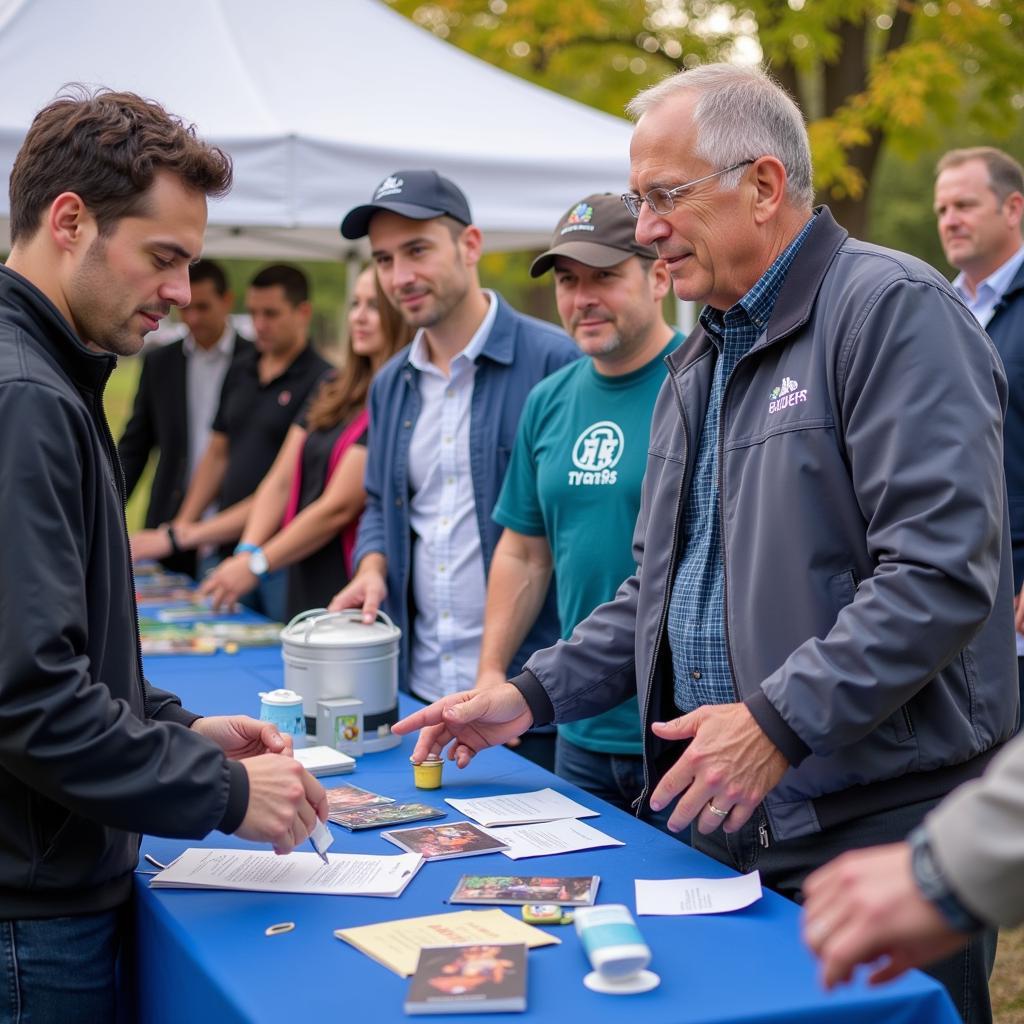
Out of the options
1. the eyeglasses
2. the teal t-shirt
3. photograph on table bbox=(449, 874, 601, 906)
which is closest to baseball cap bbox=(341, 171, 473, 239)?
the teal t-shirt

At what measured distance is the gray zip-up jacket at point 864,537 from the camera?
180 centimetres

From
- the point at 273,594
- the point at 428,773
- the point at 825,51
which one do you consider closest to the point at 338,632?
the point at 428,773

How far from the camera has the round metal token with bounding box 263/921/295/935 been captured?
1.75m

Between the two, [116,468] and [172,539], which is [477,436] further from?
[172,539]

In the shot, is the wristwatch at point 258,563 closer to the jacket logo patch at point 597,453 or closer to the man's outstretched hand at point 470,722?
the jacket logo patch at point 597,453

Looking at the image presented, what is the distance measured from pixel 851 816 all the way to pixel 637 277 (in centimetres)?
172

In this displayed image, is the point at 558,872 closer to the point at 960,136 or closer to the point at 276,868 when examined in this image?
the point at 276,868

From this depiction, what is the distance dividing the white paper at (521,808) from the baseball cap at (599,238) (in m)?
1.41

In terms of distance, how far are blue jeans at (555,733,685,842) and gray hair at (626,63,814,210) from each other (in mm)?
1486

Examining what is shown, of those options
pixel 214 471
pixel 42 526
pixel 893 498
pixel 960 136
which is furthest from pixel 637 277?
pixel 960 136

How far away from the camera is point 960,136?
22.1 metres

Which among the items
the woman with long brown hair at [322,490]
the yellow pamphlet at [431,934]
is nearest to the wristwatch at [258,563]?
the woman with long brown hair at [322,490]

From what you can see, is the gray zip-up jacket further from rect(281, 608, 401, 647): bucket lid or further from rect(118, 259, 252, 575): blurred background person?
rect(118, 259, 252, 575): blurred background person

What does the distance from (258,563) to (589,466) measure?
1764mm
